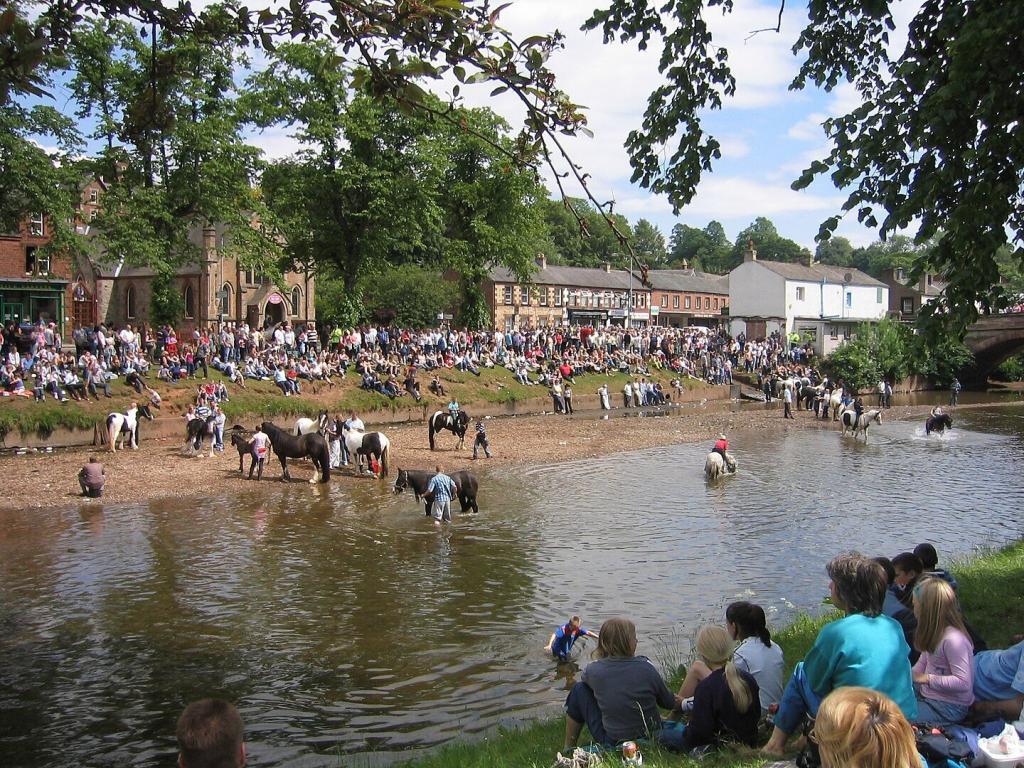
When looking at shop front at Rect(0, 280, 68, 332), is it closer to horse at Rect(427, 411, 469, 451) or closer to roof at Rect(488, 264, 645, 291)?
horse at Rect(427, 411, 469, 451)

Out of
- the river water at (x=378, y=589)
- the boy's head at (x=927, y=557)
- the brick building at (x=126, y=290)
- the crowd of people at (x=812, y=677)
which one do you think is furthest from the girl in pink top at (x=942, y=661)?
the brick building at (x=126, y=290)

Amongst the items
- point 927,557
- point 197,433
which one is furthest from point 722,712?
point 197,433

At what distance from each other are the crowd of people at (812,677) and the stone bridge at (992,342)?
55145 millimetres

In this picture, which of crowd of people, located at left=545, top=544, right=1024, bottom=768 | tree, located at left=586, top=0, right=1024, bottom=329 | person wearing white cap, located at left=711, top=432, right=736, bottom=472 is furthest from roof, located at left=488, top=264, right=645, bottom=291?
crowd of people, located at left=545, top=544, right=1024, bottom=768

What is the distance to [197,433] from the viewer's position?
25.2m

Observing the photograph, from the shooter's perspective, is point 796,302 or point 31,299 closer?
point 31,299

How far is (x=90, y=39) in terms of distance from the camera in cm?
3169

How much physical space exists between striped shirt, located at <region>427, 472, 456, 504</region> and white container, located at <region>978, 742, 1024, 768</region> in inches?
531

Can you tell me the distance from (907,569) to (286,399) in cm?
2888

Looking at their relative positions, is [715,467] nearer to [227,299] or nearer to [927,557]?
[927,557]

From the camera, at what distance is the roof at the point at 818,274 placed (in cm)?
7562

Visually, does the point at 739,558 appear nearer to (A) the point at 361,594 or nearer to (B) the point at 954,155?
(A) the point at 361,594

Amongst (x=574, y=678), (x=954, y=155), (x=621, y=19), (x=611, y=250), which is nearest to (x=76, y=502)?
(x=574, y=678)

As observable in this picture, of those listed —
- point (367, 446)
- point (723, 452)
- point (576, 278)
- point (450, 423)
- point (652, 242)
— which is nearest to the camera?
point (367, 446)
